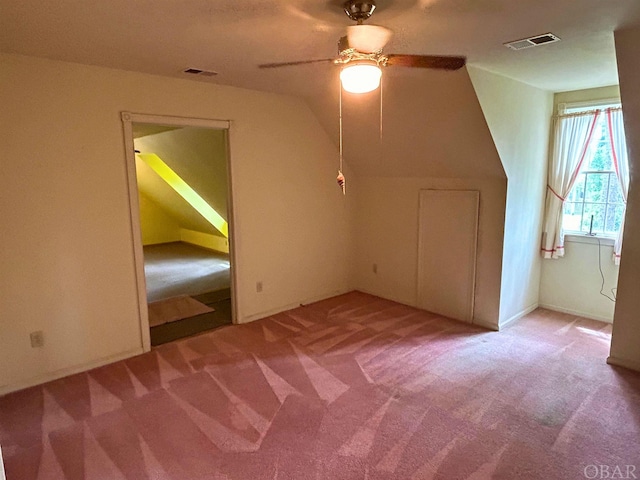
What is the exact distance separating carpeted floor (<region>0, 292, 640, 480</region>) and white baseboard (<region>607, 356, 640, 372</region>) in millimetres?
63

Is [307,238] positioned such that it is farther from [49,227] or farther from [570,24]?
[570,24]

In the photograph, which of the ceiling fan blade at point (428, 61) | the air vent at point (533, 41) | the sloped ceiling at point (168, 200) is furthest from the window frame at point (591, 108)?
the sloped ceiling at point (168, 200)

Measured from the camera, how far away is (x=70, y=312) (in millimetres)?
3057

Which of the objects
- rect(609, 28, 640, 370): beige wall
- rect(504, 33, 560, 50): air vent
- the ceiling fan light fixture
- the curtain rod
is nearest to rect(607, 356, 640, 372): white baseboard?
rect(609, 28, 640, 370): beige wall

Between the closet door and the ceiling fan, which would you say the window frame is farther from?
the ceiling fan

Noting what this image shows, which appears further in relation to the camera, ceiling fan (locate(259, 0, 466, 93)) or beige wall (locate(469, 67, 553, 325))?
beige wall (locate(469, 67, 553, 325))

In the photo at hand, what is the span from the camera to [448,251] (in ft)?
13.5

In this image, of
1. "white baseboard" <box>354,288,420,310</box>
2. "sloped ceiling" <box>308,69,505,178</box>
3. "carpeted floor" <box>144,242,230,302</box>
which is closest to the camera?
"sloped ceiling" <box>308,69,505,178</box>

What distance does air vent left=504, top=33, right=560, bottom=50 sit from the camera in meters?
2.33

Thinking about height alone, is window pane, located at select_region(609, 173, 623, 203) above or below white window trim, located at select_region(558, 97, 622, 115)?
below

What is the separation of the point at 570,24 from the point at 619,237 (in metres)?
2.46

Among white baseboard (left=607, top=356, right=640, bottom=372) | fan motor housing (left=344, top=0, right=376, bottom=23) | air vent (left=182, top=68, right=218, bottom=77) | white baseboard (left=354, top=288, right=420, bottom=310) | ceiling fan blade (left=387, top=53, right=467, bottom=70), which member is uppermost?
air vent (left=182, top=68, right=218, bottom=77)

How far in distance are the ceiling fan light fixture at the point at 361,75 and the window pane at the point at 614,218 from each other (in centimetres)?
324

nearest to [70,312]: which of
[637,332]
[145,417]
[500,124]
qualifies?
[145,417]
